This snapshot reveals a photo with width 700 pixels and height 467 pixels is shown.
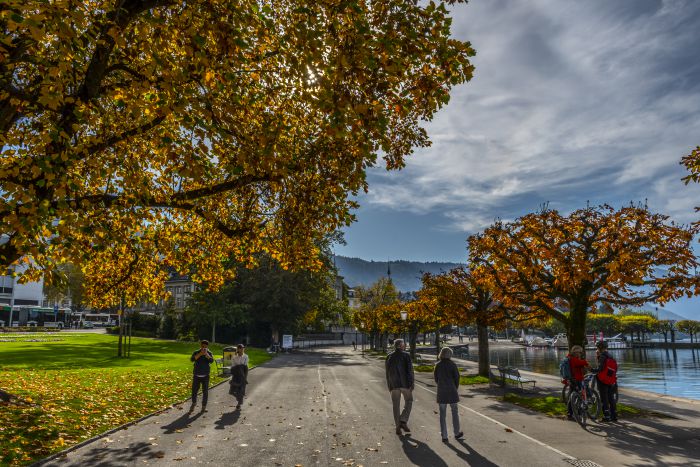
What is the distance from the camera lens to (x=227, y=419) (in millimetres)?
12586

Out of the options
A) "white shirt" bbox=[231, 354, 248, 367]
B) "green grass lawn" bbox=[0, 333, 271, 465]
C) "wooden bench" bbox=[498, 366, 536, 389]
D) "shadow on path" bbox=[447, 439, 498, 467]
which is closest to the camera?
"shadow on path" bbox=[447, 439, 498, 467]

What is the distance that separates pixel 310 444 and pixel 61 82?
7.89 meters

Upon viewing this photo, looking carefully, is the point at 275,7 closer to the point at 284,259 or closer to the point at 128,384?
the point at 284,259

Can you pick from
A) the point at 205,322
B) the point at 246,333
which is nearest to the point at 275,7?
the point at 205,322

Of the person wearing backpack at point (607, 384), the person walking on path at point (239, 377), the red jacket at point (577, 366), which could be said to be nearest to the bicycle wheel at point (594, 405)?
the person wearing backpack at point (607, 384)

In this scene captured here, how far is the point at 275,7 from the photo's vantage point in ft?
37.5

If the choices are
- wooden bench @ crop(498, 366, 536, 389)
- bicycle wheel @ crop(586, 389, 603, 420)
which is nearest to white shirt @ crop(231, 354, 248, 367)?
bicycle wheel @ crop(586, 389, 603, 420)

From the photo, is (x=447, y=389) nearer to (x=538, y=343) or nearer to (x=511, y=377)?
(x=511, y=377)

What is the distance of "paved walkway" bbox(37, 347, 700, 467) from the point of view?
8523 millimetres

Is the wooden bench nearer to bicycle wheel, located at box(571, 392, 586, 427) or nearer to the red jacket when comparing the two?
the red jacket

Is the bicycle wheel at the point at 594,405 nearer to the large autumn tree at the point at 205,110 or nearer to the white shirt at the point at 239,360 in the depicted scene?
the large autumn tree at the point at 205,110

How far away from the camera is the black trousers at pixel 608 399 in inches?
507

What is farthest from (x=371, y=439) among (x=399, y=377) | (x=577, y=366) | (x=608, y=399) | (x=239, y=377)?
(x=608, y=399)

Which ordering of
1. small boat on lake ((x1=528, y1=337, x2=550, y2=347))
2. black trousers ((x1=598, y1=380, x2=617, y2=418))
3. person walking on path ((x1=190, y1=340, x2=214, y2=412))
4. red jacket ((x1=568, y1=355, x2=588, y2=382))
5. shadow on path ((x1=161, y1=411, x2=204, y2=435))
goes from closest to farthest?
1. shadow on path ((x1=161, y1=411, x2=204, y2=435))
2. black trousers ((x1=598, y1=380, x2=617, y2=418))
3. red jacket ((x1=568, y1=355, x2=588, y2=382))
4. person walking on path ((x1=190, y1=340, x2=214, y2=412))
5. small boat on lake ((x1=528, y1=337, x2=550, y2=347))
